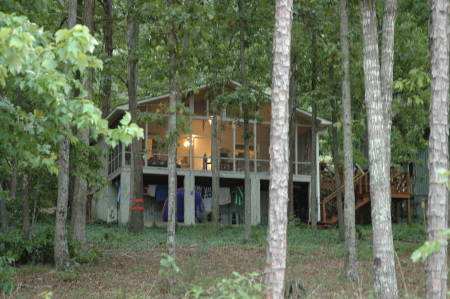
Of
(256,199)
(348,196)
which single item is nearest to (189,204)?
(256,199)

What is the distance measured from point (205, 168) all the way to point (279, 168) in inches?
761

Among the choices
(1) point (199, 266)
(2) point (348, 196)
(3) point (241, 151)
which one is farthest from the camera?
(3) point (241, 151)

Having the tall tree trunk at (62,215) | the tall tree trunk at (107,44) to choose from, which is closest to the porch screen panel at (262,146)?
the tall tree trunk at (107,44)

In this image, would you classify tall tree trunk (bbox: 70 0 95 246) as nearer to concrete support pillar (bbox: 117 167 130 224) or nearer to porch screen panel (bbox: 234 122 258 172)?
concrete support pillar (bbox: 117 167 130 224)

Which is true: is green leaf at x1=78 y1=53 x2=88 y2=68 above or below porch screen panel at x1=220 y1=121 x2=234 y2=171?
below

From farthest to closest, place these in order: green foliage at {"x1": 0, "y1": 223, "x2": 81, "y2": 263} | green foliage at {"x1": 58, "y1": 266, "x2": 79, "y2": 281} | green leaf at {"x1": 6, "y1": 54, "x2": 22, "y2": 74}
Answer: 1. green foliage at {"x1": 0, "y1": 223, "x2": 81, "y2": 263}
2. green foliage at {"x1": 58, "y1": 266, "x2": 79, "y2": 281}
3. green leaf at {"x1": 6, "y1": 54, "x2": 22, "y2": 74}

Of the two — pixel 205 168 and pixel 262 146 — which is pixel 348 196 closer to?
pixel 205 168

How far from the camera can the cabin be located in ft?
80.4

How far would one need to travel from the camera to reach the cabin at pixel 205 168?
24.5 metres

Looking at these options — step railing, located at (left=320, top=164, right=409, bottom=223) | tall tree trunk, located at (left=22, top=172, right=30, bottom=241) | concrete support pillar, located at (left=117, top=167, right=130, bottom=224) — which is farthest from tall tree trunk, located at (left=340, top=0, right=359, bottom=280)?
concrete support pillar, located at (left=117, top=167, right=130, bottom=224)


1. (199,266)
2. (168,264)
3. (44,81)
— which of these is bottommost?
(199,266)

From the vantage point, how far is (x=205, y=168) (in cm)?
2595

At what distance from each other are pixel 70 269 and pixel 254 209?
46.8ft

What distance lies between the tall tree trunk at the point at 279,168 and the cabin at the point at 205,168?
55.7ft
